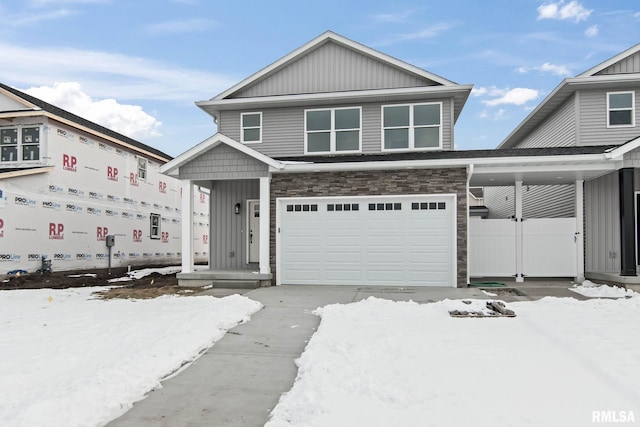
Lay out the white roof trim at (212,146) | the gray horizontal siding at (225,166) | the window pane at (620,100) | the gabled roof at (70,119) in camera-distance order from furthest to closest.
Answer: the gabled roof at (70,119)
the window pane at (620,100)
the gray horizontal siding at (225,166)
the white roof trim at (212,146)

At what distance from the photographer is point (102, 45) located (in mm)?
17719

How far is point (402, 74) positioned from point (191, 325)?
1105 centimetres

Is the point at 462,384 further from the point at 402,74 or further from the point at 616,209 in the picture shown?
the point at 402,74

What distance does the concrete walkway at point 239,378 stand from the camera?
3.87 metres

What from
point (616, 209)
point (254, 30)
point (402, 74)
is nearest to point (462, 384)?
point (616, 209)

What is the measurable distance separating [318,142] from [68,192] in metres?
10.2

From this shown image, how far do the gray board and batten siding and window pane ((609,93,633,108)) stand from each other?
11.4 m

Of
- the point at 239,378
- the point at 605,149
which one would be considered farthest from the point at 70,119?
the point at 605,149

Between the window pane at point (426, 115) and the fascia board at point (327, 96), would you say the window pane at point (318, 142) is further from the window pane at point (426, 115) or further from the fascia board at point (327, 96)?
the window pane at point (426, 115)

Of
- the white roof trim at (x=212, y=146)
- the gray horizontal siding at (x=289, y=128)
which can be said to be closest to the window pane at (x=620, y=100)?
the gray horizontal siding at (x=289, y=128)

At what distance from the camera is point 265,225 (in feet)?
40.5

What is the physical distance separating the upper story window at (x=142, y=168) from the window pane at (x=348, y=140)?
12.1 meters

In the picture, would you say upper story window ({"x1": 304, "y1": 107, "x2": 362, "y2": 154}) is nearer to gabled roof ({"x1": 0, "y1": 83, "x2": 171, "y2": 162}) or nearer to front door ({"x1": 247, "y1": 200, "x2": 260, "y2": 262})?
front door ({"x1": 247, "y1": 200, "x2": 260, "y2": 262})

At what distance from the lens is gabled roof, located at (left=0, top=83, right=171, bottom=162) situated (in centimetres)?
1627
